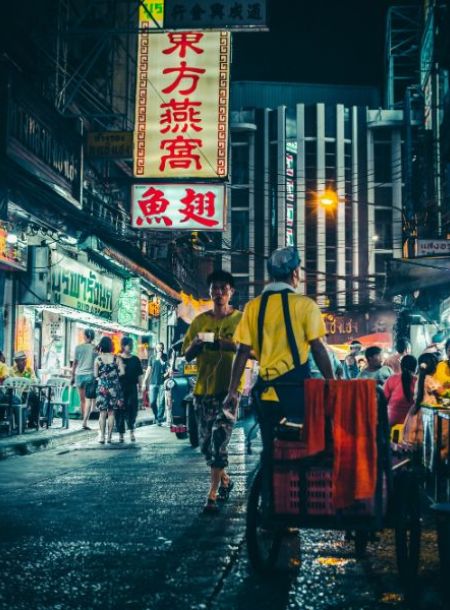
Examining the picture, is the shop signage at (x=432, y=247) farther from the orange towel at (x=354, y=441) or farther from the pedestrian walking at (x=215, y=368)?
the orange towel at (x=354, y=441)

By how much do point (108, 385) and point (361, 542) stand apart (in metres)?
9.66

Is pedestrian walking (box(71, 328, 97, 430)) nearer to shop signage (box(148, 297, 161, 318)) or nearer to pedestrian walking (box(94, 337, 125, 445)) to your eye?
pedestrian walking (box(94, 337, 125, 445))

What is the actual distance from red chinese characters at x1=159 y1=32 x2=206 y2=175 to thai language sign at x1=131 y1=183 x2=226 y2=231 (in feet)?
1.47

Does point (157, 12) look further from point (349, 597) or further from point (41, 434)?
point (349, 597)

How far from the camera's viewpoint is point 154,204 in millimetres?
16266

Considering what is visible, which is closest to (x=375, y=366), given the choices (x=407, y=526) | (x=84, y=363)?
(x=407, y=526)

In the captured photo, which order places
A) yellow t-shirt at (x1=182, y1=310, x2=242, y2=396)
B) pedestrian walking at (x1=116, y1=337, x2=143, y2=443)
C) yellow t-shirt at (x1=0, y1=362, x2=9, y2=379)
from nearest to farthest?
1. yellow t-shirt at (x1=182, y1=310, x2=242, y2=396)
2. pedestrian walking at (x1=116, y1=337, x2=143, y2=443)
3. yellow t-shirt at (x1=0, y1=362, x2=9, y2=379)

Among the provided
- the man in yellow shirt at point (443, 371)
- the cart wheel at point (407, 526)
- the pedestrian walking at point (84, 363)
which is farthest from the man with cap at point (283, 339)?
the pedestrian walking at point (84, 363)

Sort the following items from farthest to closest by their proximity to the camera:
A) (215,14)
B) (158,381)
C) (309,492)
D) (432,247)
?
1. (158,381)
2. (432,247)
3. (215,14)
4. (309,492)

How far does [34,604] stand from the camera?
12.9 feet

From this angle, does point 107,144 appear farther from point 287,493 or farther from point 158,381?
point 287,493

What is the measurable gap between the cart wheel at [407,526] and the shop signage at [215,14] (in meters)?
10.5

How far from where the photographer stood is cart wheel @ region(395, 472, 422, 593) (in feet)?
14.2

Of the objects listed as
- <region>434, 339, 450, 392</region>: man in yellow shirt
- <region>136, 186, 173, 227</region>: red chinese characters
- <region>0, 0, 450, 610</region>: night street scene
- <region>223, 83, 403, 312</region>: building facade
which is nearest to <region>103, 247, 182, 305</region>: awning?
<region>0, 0, 450, 610</region>: night street scene
